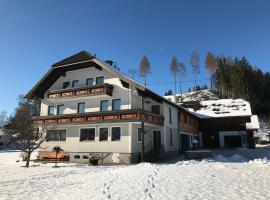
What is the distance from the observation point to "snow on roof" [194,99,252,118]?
46312 millimetres

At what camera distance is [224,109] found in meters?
48.9

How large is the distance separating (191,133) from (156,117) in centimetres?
1631

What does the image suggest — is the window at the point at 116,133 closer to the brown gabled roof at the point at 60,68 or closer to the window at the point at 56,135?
the window at the point at 56,135

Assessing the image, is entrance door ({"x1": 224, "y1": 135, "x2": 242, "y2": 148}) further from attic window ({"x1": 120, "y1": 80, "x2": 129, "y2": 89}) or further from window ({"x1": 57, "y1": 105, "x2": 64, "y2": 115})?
window ({"x1": 57, "y1": 105, "x2": 64, "y2": 115})

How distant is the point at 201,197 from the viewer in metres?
9.05

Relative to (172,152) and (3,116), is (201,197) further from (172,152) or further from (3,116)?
(3,116)

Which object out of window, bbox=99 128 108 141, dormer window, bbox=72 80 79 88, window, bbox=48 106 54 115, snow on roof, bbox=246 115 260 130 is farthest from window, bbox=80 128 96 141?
snow on roof, bbox=246 115 260 130

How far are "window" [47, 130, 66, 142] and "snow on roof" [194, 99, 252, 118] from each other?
2766 centimetres

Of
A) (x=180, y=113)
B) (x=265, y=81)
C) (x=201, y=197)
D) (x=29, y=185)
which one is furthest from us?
(x=265, y=81)

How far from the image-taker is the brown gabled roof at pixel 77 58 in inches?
1105

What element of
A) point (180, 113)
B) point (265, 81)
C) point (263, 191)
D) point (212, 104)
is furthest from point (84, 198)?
point (265, 81)

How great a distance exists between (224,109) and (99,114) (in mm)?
30996

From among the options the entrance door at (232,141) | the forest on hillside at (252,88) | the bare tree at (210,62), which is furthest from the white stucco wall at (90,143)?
the bare tree at (210,62)

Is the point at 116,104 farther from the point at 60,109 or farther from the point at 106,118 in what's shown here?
the point at 60,109
